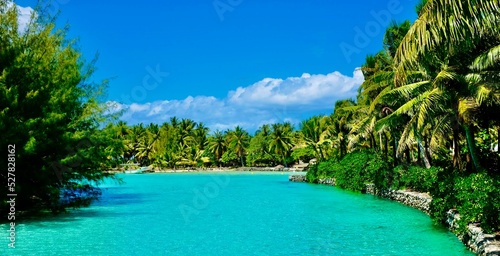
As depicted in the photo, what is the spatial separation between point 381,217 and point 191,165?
56.2 meters

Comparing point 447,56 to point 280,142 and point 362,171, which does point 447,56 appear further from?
point 280,142

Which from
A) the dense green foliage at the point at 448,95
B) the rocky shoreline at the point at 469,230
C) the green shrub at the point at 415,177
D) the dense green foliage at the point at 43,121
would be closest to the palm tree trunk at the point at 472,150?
the dense green foliage at the point at 448,95

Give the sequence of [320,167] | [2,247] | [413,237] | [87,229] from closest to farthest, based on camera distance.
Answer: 1. [2,247]
2. [413,237]
3. [87,229]
4. [320,167]

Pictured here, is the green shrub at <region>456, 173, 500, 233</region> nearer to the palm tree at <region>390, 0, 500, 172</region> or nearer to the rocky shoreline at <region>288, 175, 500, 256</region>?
the rocky shoreline at <region>288, 175, 500, 256</region>

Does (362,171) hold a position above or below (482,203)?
above

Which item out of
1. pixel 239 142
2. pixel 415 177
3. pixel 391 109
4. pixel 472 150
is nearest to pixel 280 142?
pixel 239 142

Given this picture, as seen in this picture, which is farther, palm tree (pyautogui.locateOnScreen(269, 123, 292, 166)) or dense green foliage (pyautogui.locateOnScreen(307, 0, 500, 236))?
palm tree (pyautogui.locateOnScreen(269, 123, 292, 166))

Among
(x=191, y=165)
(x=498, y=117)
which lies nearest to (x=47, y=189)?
(x=498, y=117)

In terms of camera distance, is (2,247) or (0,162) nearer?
(2,247)

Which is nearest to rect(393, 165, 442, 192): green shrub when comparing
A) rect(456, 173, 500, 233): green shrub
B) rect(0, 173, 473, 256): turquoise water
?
rect(0, 173, 473, 256): turquoise water

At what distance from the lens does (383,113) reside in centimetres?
2244

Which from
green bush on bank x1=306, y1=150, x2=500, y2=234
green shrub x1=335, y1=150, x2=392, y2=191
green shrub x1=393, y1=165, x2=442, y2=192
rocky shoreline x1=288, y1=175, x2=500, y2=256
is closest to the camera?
rocky shoreline x1=288, y1=175, x2=500, y2=256

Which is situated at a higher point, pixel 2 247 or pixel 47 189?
pixel 47 189

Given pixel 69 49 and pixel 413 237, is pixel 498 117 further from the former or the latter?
pixel 69 49
